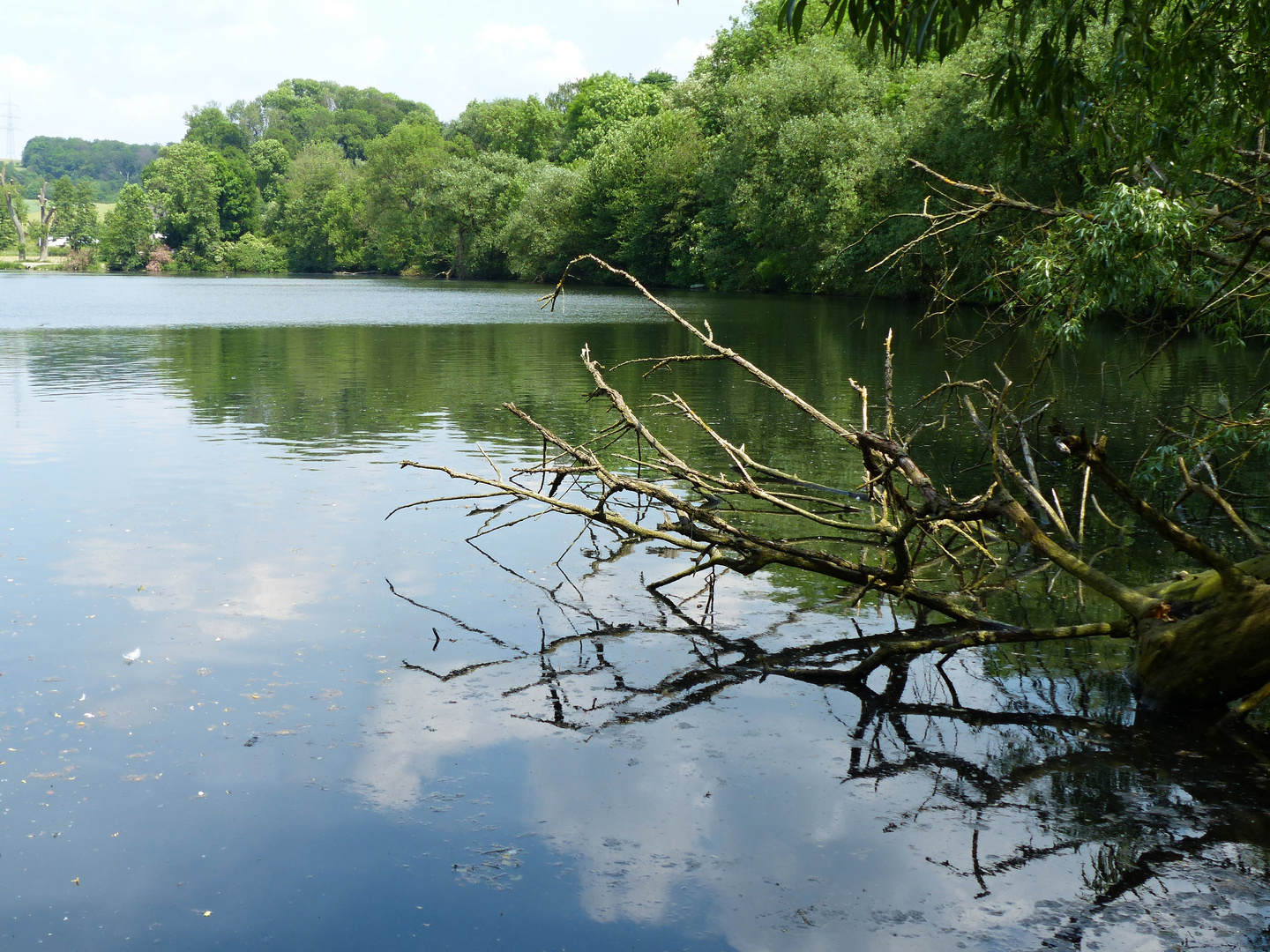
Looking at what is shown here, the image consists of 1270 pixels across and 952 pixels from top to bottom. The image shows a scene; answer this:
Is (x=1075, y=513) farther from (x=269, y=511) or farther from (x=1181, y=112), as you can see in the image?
(x=269, y=511)

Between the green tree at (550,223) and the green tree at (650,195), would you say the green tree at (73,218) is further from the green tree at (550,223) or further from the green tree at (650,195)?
the green tree at (650,195)

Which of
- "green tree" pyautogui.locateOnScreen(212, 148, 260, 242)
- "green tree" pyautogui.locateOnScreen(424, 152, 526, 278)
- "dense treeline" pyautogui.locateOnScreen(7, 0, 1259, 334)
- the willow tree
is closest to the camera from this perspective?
the willow tree

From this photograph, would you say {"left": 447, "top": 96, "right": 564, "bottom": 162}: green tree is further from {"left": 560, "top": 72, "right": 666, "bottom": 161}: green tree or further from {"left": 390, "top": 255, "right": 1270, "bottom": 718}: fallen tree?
{"left": 390, "top": 255, "right": 1270, "bottom": 718}: fallen tree

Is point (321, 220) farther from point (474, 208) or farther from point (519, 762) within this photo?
point (519, 762)

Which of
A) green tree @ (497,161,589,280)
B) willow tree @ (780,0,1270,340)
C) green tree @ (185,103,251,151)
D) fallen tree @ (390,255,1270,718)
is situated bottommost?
fallen tree @ (390,255,1270,718)

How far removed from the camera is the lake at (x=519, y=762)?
4352mm

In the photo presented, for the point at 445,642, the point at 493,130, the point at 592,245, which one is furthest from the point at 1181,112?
the point at 493,130

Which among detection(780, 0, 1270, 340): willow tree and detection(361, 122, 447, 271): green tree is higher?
detection(361, 122, 447, 271): green tree

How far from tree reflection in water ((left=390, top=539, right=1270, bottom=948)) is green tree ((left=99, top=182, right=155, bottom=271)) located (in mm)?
112400

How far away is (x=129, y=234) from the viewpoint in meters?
108

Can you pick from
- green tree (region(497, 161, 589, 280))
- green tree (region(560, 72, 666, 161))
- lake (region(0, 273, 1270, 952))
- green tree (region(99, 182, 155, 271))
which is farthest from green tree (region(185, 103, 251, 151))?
lake (region(0, 273, 1270, 952))

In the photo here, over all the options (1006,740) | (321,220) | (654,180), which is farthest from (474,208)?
(1006,740)

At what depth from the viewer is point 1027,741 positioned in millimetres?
5820

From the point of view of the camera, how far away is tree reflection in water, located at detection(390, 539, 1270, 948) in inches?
178
